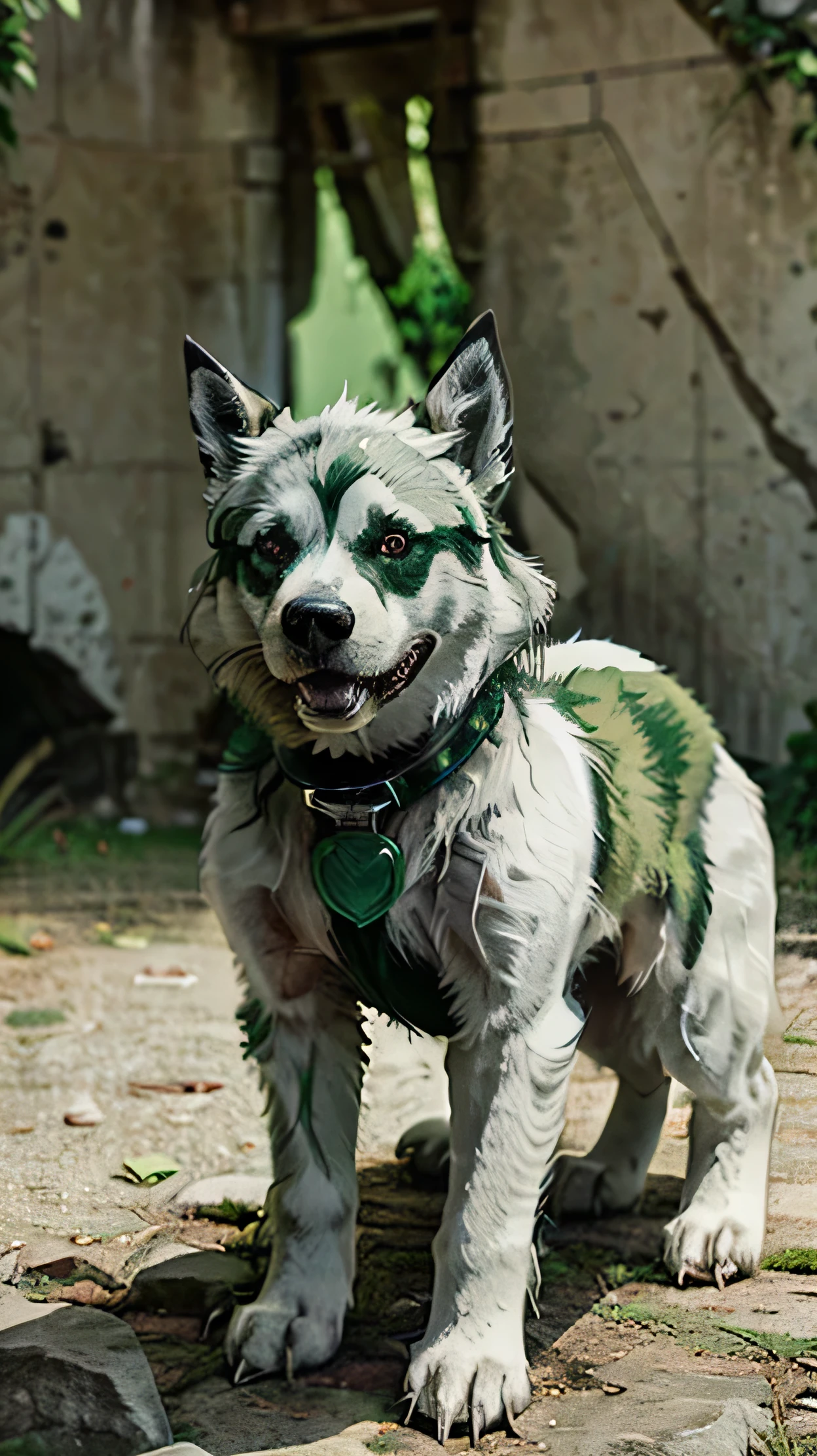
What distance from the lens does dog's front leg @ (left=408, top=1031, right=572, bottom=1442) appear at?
6.93 ft

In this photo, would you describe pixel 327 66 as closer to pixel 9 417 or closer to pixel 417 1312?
pixel 9 417

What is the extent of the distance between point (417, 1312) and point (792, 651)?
11.2ft

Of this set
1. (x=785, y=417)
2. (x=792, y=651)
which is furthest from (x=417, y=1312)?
(x=785, y=417)

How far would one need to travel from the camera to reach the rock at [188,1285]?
2523 millimetres

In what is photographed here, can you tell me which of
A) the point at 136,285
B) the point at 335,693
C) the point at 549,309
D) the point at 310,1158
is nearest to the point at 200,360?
the point at 335,693

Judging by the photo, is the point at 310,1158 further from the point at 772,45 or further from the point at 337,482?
the point at 772,45

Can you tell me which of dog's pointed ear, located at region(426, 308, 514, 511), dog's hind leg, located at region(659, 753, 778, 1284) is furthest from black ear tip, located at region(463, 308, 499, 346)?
dog's hind leg, located at region(659, 753, 778, 1284)

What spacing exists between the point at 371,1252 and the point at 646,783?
39.5 inches

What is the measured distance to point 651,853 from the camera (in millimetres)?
2406

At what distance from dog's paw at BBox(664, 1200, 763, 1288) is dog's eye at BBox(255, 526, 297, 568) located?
131cm

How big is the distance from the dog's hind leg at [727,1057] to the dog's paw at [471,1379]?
461 mm

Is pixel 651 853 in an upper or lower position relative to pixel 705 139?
lower

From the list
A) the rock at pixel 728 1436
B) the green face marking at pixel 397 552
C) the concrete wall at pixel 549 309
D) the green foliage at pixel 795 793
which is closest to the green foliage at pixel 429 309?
the concrete wall at pixel 549 309

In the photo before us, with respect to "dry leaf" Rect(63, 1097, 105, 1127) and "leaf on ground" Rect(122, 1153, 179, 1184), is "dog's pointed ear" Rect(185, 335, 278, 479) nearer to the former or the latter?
"leaf on ground" Rect(122, 1153, 179, 1184)
